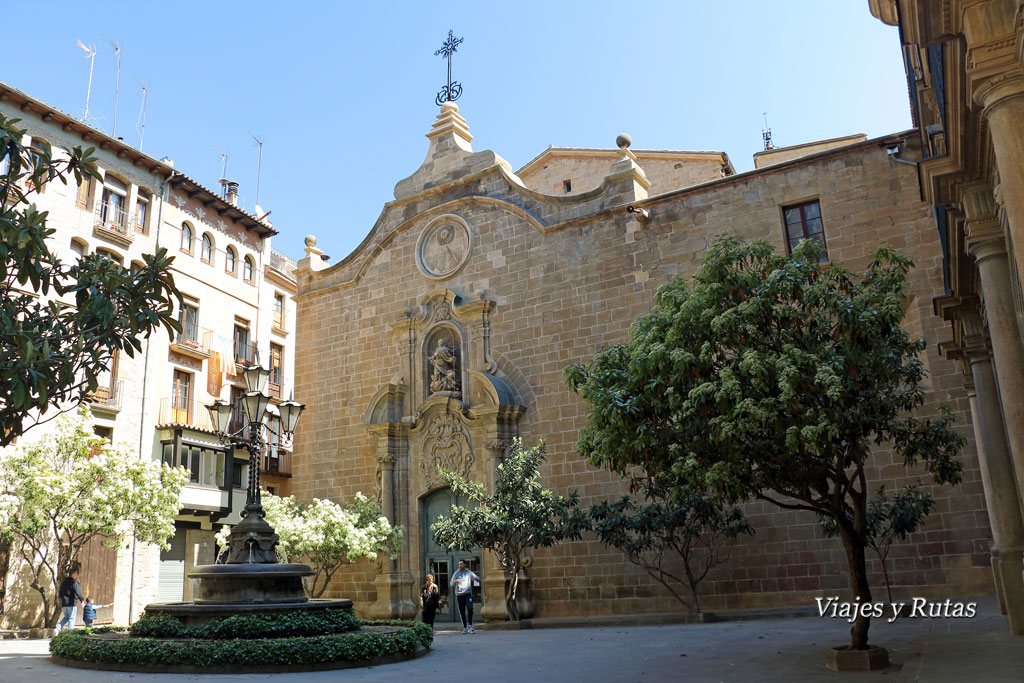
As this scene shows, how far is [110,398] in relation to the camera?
77.3 feet

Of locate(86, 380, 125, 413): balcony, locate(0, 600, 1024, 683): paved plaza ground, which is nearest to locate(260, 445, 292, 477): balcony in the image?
locate(86, 380, 125, 413): balcony

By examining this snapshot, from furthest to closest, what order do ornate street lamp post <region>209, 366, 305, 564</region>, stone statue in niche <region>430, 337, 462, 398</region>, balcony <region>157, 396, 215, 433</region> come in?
balcony <region>157, 396, 215, 433</region>
stone statue in niche <region>430, 337, 462, 398</region>
ornate street lamp post <region>209, 366, 305, 564</region>

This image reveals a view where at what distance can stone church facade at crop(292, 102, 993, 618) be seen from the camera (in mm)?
16156

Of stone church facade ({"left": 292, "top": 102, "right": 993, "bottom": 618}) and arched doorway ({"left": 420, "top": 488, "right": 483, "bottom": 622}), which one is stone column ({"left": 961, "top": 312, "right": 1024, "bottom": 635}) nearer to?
stone church facade ({"left": 292, "top": 102, "right": 993, "bottom": 618})

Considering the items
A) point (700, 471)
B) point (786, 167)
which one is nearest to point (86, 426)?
point (700, 471)

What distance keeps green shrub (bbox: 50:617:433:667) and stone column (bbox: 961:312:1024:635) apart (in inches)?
295

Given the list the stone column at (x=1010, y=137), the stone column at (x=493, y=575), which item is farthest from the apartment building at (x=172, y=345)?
the stone column at (x=1010, y=137)

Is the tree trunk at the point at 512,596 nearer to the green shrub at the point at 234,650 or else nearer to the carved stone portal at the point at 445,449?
the carved stone portal at the point at 445,449

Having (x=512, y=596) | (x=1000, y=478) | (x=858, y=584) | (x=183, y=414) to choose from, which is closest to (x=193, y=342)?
(x=183, y=414)

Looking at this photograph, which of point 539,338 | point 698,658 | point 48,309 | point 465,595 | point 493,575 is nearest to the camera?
point 48,309

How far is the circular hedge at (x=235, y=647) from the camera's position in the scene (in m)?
9.76

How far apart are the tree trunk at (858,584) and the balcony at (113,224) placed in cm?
2275

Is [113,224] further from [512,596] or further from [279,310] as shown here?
[512,596]

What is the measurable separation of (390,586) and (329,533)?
247 cm
